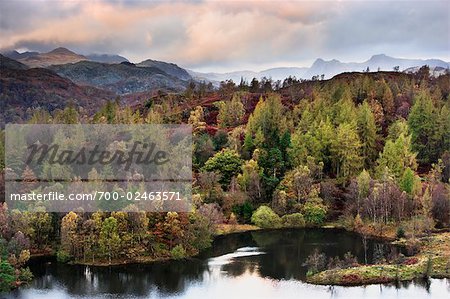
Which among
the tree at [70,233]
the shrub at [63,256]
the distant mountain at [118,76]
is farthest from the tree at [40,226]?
the distant mountain at [118,76]

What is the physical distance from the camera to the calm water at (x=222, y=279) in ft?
72.9

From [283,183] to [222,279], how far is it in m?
14.0

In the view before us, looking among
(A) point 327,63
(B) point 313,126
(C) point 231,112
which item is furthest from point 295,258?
(A) point 327,63

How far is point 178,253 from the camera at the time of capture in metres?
27.4

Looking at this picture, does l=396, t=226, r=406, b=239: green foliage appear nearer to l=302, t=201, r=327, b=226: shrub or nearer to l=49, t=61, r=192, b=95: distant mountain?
l=302, t=201, r=327, b=226: shrub

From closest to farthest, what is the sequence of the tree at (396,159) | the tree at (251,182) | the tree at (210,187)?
the tree at (210,187) < the tree at (251,182) < the tree at (396,159)

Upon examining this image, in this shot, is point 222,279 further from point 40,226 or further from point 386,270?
point 40,226

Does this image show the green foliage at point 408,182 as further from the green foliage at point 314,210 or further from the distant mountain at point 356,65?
the distant mountain at point 356,65

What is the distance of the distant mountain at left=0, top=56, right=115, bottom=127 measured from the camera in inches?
3944

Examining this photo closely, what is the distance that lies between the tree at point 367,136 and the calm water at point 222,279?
11.3 metres

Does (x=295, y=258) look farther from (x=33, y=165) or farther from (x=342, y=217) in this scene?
(x=33, y=165)

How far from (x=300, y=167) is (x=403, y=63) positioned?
428 ft

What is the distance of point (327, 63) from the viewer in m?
122

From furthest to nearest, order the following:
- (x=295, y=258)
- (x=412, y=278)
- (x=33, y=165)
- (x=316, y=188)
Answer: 1. (x=316, y=188)
2. (x=33, y=165)
3. (x=295, y=258)
4. (x=412, y=278)
